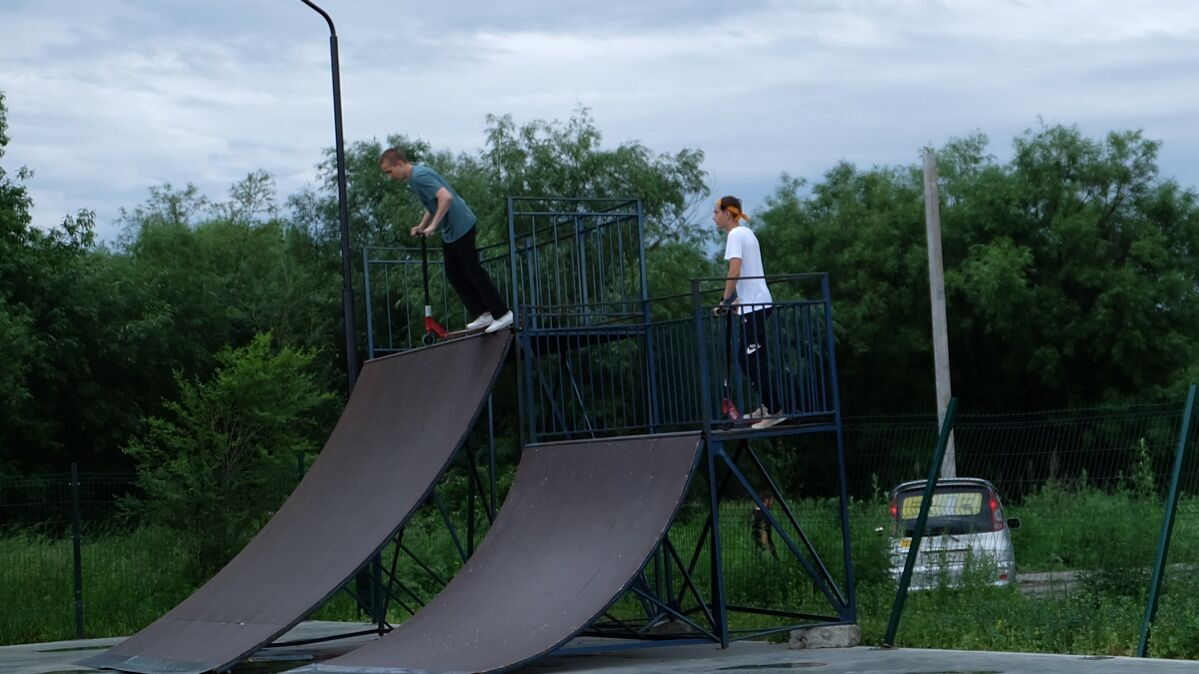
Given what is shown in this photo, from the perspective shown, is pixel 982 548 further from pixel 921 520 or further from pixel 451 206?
pixel 451 206

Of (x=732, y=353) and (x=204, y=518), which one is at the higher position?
(x=732, y=353)

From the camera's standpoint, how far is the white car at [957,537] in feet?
39.3

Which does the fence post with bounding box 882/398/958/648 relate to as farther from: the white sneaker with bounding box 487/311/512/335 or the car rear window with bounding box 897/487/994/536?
the white sneaker with bounding box 487/311/512/335

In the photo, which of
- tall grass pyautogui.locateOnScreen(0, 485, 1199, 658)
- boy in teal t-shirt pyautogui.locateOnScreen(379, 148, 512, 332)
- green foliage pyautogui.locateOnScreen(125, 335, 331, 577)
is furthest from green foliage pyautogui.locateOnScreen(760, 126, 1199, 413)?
boy in teal t-shirt pyautogui.locateOnScreen(379, 148, 512, 332)

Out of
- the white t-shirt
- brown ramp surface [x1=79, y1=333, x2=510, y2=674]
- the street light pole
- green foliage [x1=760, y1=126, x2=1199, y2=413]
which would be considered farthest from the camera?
green foliage [x1=760, y1=126, x2=1199, y2=413]

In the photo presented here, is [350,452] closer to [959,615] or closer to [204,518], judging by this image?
[959,615]

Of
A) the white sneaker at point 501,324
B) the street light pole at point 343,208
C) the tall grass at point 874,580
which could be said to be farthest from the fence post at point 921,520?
the street light pole at point 343,208

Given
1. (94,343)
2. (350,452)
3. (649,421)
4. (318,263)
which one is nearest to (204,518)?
(350,452)

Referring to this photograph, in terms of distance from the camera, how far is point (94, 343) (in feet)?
135

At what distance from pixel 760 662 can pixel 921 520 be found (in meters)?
1.47

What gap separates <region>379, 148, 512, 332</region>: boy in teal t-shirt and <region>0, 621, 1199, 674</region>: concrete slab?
8.91 ft

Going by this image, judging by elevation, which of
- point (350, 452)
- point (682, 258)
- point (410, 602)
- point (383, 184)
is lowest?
point (410, 602)

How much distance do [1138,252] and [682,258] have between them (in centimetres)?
1277

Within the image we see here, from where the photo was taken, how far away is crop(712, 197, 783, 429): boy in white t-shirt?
11.1 meters
